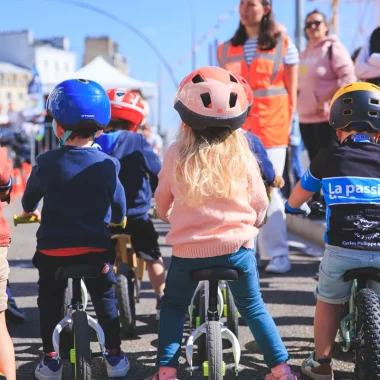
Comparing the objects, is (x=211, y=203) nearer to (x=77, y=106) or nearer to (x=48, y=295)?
(x=77, y=106)

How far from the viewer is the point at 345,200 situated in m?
3.58

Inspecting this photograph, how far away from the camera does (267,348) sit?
3352 mm

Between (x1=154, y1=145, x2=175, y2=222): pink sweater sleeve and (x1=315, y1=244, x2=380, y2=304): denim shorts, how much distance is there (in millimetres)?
926

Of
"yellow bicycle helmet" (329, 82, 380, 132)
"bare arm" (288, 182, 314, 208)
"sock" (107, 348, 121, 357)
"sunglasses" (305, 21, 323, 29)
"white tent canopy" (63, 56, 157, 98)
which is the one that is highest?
"white tent canopy" (63, 56, 157, 98)

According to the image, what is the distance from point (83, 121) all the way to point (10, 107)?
760 inches

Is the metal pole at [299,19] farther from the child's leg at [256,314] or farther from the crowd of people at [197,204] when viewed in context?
the child's leg at [256,314]

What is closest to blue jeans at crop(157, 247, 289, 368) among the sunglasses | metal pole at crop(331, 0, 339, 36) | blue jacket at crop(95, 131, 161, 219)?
blue jacket at crop(95, 131, 161, 219)

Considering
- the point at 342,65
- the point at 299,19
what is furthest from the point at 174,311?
the point at 299,19

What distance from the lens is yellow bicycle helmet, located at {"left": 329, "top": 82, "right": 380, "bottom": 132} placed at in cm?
370

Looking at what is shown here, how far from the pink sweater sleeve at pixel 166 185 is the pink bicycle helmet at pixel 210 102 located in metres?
0.19

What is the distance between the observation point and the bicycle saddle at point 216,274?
3.15 metres

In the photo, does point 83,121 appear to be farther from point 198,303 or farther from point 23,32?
point 23,32

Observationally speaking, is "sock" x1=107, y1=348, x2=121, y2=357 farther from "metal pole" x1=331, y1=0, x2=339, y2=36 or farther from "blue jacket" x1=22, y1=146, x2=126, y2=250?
"metal pole" x1=331, y1=0, x2=339, y2=36

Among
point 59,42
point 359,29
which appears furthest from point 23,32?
point 359,29
